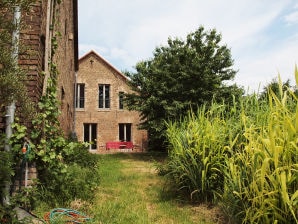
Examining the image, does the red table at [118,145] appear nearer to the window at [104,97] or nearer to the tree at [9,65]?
the window at [104,97]

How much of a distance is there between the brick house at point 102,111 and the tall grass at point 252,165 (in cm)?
1642

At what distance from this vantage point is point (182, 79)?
12.4 metres

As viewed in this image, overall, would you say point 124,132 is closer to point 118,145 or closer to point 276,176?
point 118,145

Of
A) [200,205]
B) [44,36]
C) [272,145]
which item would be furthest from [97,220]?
[44,36]

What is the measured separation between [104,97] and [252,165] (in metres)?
19.4

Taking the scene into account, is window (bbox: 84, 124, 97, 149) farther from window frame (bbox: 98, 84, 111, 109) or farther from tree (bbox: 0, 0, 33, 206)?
tree (bbox: 0, 0, 33, 206)

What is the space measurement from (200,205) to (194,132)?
116 cm

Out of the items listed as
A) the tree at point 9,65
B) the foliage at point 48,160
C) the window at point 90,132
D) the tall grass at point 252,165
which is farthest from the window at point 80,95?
the tree at point 9,65

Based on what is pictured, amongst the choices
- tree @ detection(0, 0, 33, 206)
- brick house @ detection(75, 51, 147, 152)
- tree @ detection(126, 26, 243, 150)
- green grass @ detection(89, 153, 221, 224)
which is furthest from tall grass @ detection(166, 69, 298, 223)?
brick house @ detection(75, 51, 147, 152)

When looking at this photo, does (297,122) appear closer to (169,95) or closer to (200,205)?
(200,205)

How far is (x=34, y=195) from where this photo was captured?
3.87 metres

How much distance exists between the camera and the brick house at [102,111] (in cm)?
2100

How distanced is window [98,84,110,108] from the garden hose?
711 inches

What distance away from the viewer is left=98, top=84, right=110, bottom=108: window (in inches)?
851
